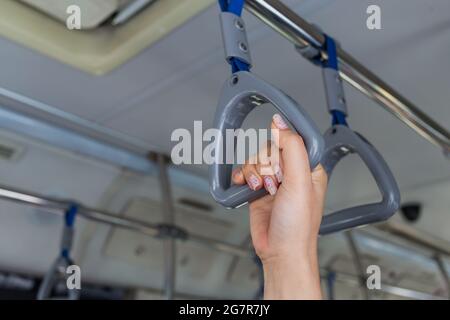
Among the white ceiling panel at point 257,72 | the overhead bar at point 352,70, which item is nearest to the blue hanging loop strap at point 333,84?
the overhead bar at point 352,70

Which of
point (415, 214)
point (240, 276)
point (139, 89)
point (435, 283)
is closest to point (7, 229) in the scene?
point (139, 89)

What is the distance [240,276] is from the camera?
3242mm

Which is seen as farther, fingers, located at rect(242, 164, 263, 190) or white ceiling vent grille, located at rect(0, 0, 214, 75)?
white ceiling vent grille, located at rect(0, 0, 214, 75)

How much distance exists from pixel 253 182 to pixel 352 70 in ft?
2.00

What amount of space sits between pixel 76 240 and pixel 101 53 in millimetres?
1292

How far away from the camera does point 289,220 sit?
0.67 metres

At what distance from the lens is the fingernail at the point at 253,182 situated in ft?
2.29

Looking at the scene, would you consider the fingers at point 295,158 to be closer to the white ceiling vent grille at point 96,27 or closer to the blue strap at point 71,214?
the white ceiling vent grille at point 96,27

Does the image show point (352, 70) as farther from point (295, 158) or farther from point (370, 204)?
point (295, 158)

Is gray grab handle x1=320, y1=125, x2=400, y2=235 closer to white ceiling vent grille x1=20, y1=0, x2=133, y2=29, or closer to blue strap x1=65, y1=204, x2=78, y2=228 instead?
white ceiling vent grille x1=20, y1=0, x2=133, y2=29

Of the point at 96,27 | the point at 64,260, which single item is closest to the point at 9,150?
the point at 64,260

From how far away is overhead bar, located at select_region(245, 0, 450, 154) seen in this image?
3.16ft

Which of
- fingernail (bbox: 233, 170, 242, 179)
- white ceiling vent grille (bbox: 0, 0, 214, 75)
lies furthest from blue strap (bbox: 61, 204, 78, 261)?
fingernail (bbox: 233, 170, 242, 179)
